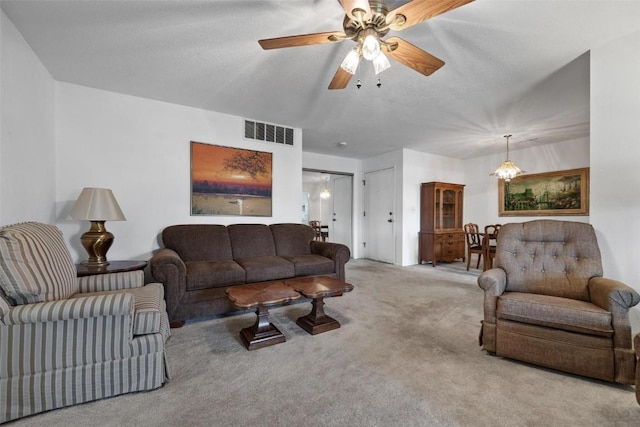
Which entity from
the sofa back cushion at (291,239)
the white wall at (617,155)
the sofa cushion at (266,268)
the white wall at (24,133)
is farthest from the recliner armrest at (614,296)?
the white wall at (24,133)

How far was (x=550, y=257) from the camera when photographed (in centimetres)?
213

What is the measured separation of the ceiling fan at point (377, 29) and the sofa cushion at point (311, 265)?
209cm

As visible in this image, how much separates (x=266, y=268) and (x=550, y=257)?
252 cm

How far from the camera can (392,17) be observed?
1.46 meters

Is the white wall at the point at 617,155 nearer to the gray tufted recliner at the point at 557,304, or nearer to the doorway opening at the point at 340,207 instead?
the gray tufted recliner at the point at 557,304

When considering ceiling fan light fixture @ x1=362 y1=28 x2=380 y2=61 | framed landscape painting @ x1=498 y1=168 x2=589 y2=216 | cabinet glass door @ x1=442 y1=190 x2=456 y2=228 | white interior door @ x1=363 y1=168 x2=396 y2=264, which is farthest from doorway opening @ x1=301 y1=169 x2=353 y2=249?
ceiling fan light fixture @ x1=362 y1=28 x2=380 y2=61

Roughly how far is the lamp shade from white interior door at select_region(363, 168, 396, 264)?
4.57 metres

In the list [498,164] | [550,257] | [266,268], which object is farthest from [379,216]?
[550,257]

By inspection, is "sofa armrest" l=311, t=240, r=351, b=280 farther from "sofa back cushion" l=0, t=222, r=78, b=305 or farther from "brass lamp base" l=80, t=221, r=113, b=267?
"sofa back cushion" l=0, t=222, r=78, b=305

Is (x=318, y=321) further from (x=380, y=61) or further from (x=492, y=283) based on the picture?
(x=380, y=61)

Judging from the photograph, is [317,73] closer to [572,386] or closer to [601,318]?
[601,318]

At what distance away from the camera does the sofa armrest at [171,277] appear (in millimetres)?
2357

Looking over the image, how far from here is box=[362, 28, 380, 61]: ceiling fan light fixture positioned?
151 cm

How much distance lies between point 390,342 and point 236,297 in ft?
4.15
